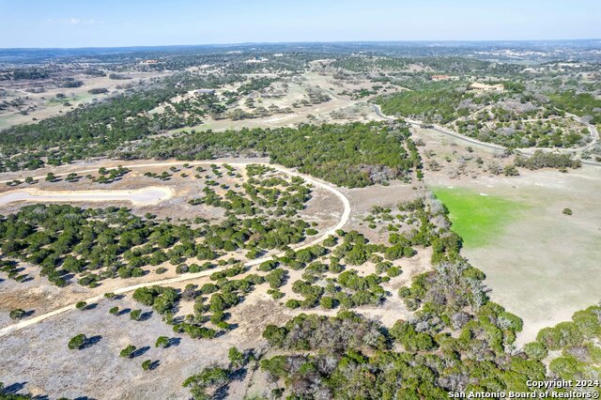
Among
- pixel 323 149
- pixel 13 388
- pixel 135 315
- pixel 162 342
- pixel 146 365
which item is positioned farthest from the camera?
pixel 323 149

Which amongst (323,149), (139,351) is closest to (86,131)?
(323,149)

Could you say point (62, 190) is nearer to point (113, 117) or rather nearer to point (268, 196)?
point (268, 196)

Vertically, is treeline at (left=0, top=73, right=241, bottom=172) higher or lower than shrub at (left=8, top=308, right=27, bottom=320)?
higher

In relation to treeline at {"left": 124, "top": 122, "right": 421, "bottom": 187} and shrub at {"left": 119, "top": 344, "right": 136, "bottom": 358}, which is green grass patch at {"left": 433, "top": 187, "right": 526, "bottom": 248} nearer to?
treeline at {"left": 124, "top": 122, "right": 421, "bottom": 187}

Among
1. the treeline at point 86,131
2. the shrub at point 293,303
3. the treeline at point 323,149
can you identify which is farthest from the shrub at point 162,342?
the treeline at point 86,131

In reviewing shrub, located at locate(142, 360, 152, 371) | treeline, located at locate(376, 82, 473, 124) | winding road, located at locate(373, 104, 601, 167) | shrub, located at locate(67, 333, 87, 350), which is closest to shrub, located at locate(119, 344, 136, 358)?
shrub, located at locate(142, 360, 152, 371)

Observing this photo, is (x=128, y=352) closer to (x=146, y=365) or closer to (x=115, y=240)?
(x=146, y=365)
